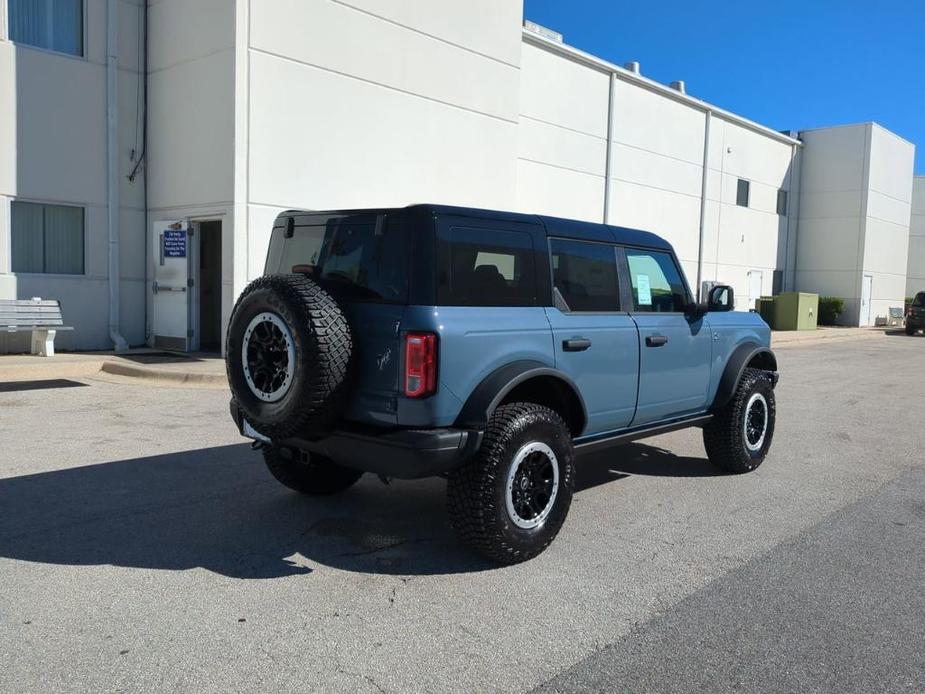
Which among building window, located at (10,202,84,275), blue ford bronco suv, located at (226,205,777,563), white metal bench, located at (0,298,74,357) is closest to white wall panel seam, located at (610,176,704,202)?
building window, located at (10,202,84,275)

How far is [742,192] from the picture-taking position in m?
29.2

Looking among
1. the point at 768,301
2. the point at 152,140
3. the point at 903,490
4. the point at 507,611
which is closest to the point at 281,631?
the point at 507,611

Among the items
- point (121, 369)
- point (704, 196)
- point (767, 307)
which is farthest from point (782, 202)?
point (121, 369)

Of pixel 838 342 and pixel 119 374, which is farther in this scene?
pixel 838 342

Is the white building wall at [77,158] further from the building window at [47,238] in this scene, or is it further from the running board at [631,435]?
the running board at [631,435]

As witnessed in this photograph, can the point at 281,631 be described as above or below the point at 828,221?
below

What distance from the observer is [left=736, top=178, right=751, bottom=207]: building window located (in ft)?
94.9

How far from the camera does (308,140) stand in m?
13.4

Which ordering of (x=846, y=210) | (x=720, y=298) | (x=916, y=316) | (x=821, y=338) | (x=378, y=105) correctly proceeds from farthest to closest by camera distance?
(x=846, y=210)
(x=916, y=316)
(x=821, y=338)
(x=378, y=105)
(x=720, y=298)

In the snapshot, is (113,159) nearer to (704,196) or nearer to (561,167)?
(561,167)

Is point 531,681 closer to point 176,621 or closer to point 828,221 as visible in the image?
point 176,621

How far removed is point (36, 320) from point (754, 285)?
82.6 feet

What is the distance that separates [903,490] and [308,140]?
10.3 meters

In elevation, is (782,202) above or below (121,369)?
above
